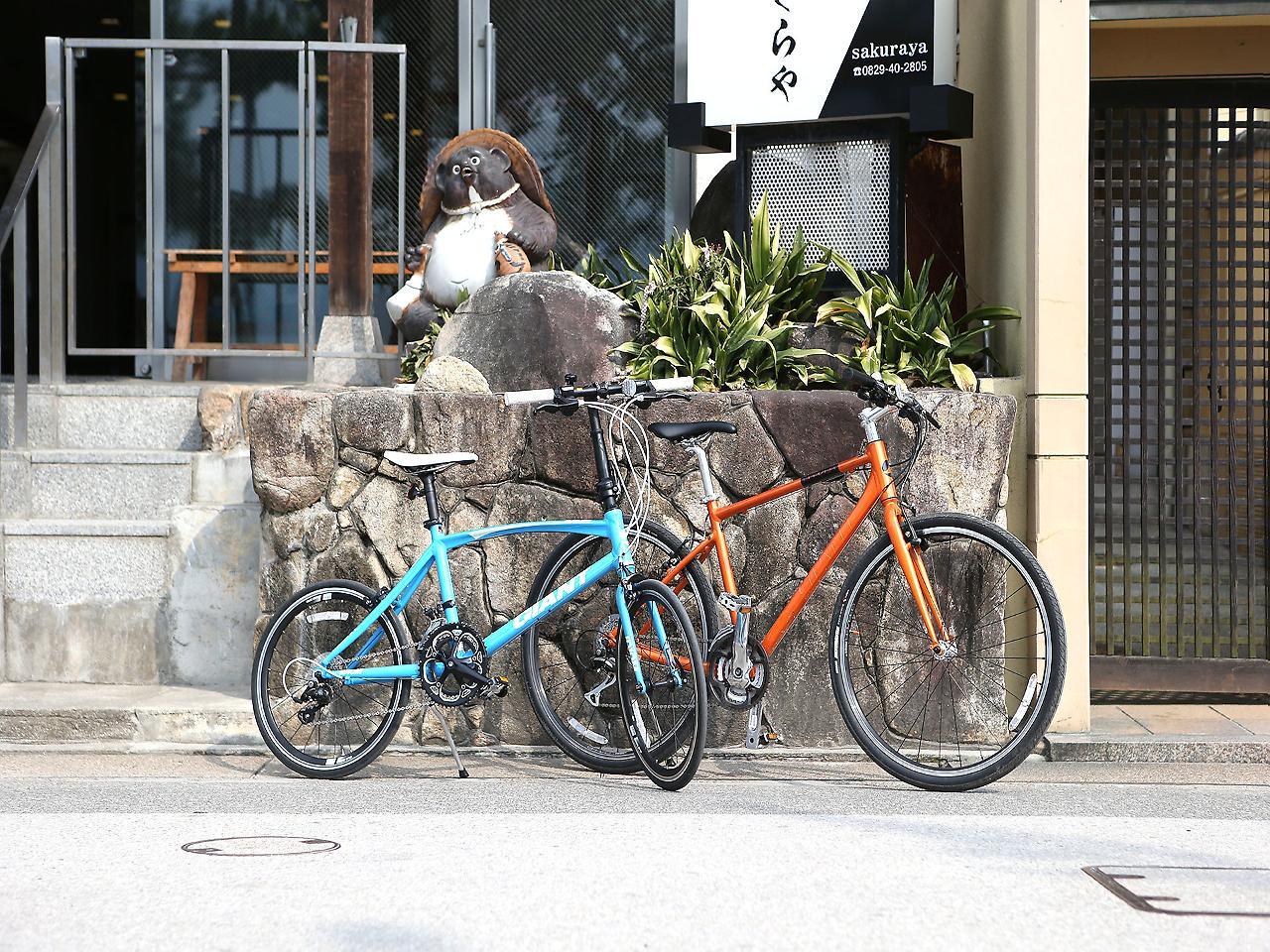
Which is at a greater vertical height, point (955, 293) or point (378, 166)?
point (378, 166)

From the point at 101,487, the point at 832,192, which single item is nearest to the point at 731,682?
the point at 832,192

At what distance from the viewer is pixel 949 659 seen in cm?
565

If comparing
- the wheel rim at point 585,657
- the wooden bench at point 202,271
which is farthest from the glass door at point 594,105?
the wheel rim at point 585,657

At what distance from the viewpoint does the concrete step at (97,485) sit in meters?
7.16

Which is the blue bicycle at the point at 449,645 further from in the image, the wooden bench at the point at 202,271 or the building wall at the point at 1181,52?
the wooden bench at the point at 202,271

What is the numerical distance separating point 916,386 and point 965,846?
2450 millimetres

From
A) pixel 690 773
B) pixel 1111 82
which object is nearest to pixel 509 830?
pixel 690 773

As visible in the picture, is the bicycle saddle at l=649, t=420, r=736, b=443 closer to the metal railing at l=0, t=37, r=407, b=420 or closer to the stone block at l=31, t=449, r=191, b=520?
the metal railing at l=0, t=37, r=407, b=420

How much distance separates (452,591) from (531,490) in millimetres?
610

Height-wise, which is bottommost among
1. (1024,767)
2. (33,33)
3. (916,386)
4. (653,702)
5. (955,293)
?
(1024,767)

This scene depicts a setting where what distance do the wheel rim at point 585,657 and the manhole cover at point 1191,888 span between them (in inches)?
78.1

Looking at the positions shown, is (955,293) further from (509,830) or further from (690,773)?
(509,830)

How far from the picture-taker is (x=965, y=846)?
169 inches

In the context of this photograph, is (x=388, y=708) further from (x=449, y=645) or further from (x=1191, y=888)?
(x=1191, y=888)
